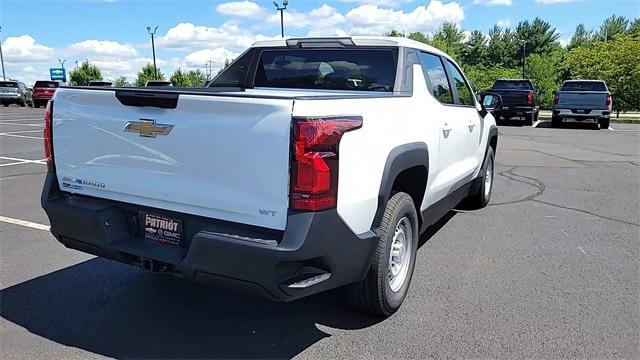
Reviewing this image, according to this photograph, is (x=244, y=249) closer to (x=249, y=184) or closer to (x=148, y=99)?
(x=249, y=184)

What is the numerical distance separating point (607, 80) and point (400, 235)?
1115 inches

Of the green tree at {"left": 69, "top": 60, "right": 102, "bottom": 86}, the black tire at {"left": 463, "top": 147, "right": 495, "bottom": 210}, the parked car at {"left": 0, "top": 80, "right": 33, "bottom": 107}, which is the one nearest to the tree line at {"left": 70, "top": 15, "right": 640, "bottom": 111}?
the green tree at {"left": 69, "top": 60, "right": 102, "bottom": 86}

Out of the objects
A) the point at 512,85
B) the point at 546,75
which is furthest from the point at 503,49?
the point at 512,85

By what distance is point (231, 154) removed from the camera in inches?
110

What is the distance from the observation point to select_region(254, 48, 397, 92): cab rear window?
4.37 m

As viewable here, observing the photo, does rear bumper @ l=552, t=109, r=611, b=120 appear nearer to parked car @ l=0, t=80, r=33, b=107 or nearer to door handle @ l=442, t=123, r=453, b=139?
door handle @ l=442, t=123, r=453, b=139

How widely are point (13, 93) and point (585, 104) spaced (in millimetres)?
35597

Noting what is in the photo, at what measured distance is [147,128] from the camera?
9.97ft

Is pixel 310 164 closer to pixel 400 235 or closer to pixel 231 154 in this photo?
pixel 231 154

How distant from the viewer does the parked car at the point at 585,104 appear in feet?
63.2

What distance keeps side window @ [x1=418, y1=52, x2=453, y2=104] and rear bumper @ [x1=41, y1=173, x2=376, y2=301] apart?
1953 millimetres

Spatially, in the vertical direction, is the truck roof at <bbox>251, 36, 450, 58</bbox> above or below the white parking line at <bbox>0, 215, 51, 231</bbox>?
above

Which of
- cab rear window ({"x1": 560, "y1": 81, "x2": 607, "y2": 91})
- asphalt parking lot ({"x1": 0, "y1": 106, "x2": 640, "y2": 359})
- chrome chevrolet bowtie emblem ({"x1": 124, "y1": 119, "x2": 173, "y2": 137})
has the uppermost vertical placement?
cab rear window ({"x1": 560, "y1": 81, "x2": 607, "y2": 91})

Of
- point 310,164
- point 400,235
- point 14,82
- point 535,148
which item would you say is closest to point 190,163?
point 310,164
